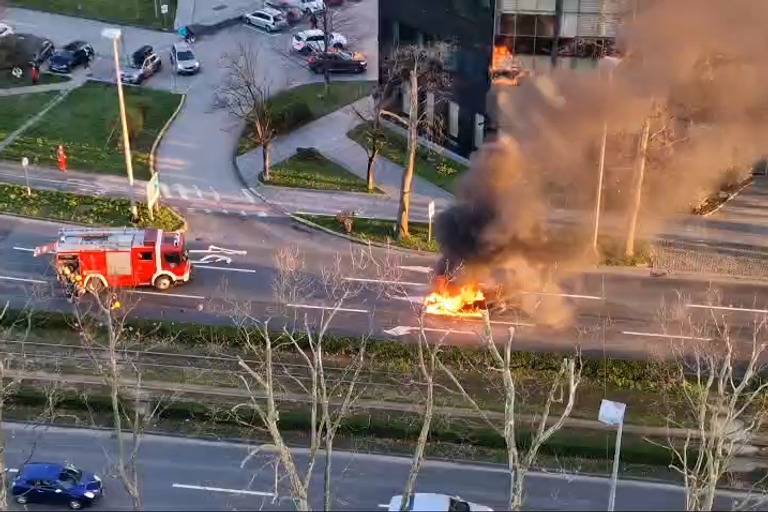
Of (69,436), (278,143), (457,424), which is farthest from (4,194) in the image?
(457,424)

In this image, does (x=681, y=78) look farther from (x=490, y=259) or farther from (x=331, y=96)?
(x=331, y=96)

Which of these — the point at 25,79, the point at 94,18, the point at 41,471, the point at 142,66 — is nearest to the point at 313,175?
the point at 142,66

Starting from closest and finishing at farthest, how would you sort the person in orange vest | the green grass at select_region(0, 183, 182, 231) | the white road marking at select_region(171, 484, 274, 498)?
the white road marking at select_region(171, 484, 274, 498)
the green grass at select_region(0, 183, 182, 231)
the person in orange vest

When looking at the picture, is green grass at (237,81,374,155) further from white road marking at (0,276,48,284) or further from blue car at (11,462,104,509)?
blue car at (11,462,104,509)

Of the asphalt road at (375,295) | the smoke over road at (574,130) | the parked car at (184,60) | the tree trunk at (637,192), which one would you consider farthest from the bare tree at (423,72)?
the parked car at (184,60)

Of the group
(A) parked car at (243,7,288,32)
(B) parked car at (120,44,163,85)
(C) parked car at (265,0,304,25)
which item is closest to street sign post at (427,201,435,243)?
(B) parked car at (120,44,163,85)

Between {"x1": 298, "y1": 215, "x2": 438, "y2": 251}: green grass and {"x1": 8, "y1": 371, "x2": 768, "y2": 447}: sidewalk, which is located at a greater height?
{"x1": 298, "y1": 215, "x2": 438, "y2": 251}: green grass
